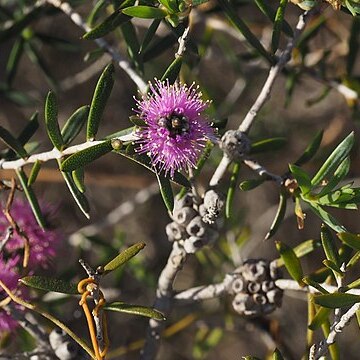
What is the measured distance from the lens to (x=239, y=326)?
74.1 inches

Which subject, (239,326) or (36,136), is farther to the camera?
(36,136)


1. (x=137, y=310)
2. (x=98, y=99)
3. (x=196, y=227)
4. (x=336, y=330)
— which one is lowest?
(x=336, y=330)

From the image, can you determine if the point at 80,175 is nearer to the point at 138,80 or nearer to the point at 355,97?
the point at 138,80

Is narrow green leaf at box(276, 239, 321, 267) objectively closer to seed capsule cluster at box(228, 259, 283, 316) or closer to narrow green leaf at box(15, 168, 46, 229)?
seed capsule cluster at box(228, 259, 283, 316)

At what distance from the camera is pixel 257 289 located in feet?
4.30

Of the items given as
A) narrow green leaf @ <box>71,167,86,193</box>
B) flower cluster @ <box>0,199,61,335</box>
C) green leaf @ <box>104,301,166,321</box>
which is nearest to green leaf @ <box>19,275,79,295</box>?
green leaf @ <box>104,301,166,321</box>

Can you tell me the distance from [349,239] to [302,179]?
182 millimetres

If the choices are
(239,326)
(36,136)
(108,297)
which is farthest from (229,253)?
(36,136)

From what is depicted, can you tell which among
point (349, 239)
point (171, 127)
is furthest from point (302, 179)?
point (171, 127)

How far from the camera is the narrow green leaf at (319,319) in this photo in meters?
1.17

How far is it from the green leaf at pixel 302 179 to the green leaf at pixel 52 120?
426 mm

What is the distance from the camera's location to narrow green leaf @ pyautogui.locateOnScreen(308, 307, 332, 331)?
1171 millimetres

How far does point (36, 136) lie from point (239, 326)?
1.52 meters

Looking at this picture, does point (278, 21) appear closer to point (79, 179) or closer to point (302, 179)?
point (302, 179)
